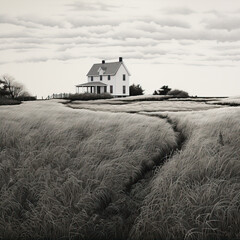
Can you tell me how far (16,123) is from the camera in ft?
30.1

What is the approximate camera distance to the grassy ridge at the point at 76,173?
539cm

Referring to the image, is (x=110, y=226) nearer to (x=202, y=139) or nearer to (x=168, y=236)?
(x=168, y=236)

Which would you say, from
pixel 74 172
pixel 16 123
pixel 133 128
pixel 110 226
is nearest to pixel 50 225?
pixel 110 226

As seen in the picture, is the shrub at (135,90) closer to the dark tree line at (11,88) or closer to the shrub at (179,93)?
the shrub at (179,93)

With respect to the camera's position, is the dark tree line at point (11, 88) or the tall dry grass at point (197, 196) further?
the dark tree line at point (11, 88)

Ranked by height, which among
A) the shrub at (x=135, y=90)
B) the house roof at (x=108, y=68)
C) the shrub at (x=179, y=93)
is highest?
the house roof at (x=108, y=68)

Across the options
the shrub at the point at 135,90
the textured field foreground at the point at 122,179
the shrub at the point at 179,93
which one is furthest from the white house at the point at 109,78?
the textured field foreground at the point at 122,179

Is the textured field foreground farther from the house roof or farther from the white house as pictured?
the house roof

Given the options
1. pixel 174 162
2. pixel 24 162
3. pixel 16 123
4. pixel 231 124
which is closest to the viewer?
pixel 174 162

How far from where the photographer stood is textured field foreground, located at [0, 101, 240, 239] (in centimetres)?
518

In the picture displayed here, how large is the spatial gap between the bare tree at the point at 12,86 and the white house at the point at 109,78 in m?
11.4

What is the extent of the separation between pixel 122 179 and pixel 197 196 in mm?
1433

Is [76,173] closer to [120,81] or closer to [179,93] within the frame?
[179,93]

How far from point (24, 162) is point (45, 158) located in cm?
40
